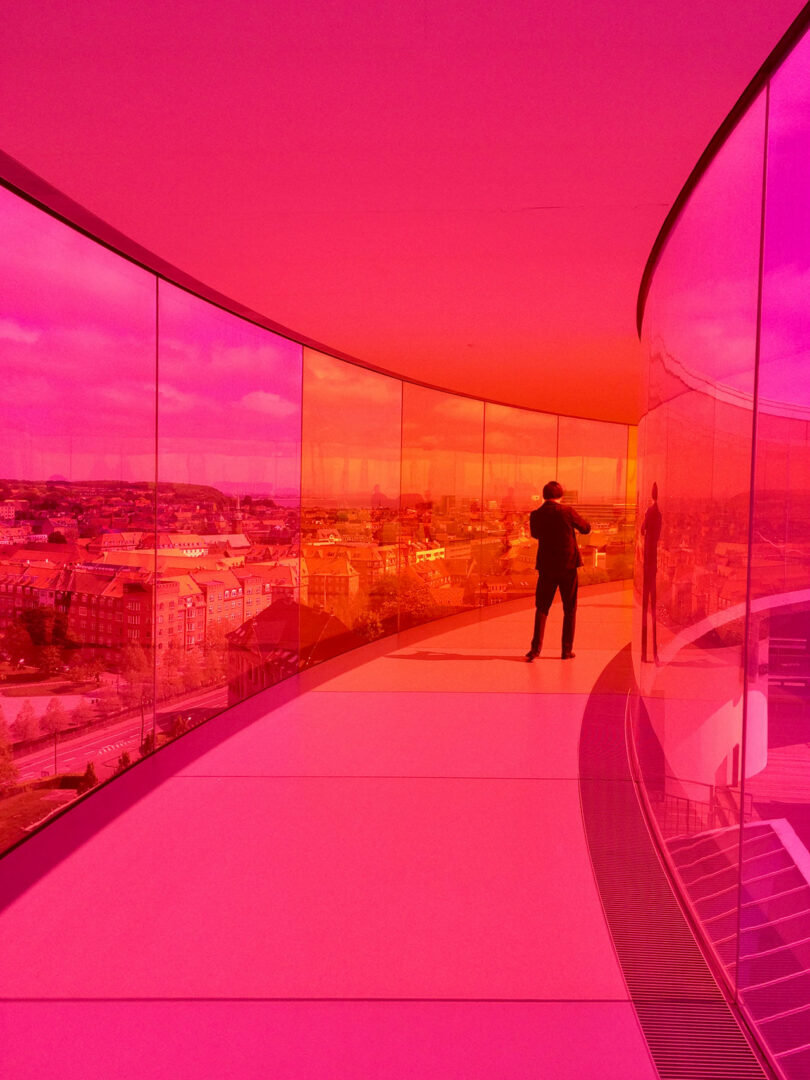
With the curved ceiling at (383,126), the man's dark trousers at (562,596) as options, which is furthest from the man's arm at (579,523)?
the curved ceiling at (383,126)

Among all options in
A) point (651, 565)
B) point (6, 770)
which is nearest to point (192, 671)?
point (6, 770)

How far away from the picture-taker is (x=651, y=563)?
4.60 m

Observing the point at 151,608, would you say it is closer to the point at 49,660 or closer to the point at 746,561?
the point at 49,660

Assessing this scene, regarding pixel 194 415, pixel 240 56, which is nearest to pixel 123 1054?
pixel 240 56

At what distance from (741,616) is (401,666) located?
539 cm

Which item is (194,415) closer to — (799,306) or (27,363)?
(27,363)

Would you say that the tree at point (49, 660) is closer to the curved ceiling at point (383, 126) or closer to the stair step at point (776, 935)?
the curved ceiling at point (383, 126)

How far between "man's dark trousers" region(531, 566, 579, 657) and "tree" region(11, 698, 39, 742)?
4.75m

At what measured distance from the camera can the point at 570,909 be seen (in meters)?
2.99

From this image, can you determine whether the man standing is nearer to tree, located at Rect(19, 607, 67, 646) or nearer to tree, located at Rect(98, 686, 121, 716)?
tree, located at Rect(98, 686, 121, 716)

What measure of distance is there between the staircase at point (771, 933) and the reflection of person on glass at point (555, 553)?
4917 millimetres

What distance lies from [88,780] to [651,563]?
10.6 ft

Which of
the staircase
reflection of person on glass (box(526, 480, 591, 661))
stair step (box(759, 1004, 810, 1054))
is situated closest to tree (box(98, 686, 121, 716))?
the staircase

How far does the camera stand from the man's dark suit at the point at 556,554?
747 cm
